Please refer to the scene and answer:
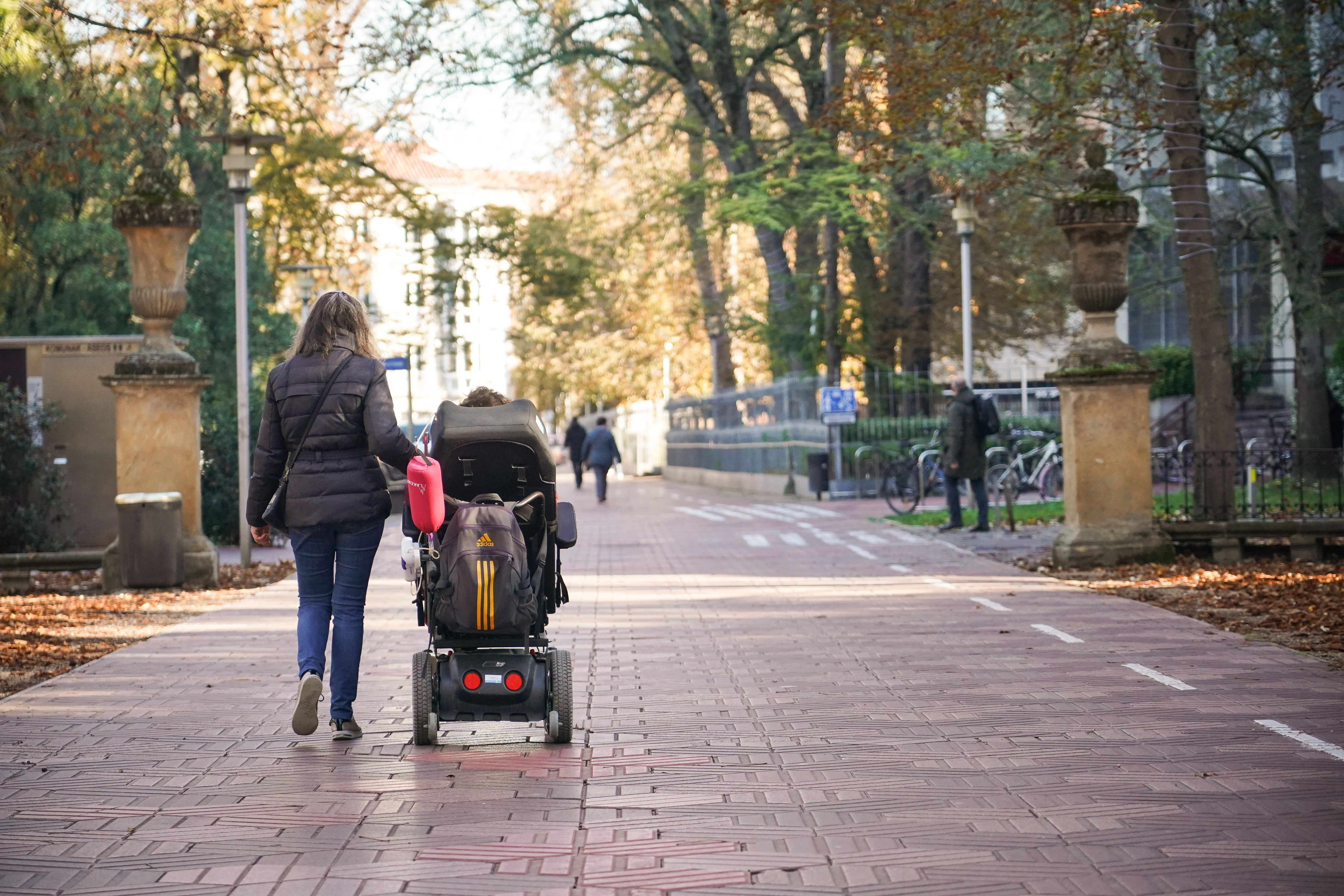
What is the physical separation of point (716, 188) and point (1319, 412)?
11318mm

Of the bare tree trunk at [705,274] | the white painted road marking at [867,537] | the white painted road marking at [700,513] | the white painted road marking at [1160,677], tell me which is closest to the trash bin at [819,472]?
the white painted road marking at [700,513]

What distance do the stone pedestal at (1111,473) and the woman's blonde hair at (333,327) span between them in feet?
29.6

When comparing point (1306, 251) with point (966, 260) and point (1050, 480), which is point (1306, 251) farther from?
point (1050, 480)

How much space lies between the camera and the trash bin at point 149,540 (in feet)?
46.6

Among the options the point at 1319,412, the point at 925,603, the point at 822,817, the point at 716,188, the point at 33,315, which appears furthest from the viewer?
the point at 716,188

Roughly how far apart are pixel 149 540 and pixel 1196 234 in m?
10.3

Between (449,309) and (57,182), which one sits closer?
(57,182)

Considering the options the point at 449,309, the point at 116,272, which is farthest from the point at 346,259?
the point at 116,272

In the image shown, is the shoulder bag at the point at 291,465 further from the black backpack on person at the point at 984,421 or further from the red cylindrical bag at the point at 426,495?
the black backpack on person at the point at 984,421

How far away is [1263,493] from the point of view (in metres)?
16.4

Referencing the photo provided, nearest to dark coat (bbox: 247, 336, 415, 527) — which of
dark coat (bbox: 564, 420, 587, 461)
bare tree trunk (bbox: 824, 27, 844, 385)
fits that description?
bare tree trunk (bbox: 824, 27, 844, 385)

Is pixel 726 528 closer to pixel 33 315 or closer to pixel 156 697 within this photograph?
pixel 33 315

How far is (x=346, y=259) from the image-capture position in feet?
105

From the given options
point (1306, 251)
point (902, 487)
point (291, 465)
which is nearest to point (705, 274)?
point (902, 487)
